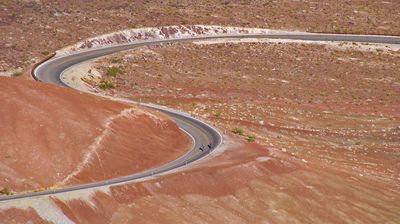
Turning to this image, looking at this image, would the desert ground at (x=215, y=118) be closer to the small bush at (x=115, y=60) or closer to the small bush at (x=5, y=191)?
the small bush at (x=115, y=60)

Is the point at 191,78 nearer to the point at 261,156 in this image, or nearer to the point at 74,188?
the point at 261,156

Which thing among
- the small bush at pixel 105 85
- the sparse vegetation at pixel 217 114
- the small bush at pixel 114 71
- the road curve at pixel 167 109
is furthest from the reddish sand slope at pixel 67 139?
the small bush at pixel 114 71

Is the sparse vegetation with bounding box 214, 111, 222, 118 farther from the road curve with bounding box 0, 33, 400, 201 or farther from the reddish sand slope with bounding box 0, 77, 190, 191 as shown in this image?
the reddish sand slope with bounding box 0, 77, 190, 191

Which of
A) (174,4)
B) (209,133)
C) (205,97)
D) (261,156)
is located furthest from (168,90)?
(174,4)

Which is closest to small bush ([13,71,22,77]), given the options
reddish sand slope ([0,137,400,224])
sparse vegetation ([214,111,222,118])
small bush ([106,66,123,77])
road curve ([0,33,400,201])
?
road curve ([0,33,400,201])

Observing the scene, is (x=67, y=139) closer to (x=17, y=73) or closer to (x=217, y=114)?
(x=217, y=114)
